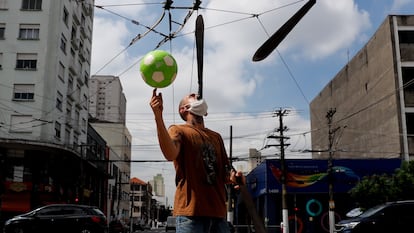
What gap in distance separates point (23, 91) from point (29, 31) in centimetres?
477

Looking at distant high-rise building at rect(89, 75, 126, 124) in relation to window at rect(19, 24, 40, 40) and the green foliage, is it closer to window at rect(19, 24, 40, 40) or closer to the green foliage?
window at rect(19, 24, 40, 40)

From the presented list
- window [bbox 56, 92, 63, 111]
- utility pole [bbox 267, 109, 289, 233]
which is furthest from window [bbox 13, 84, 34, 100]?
utility pole [bbox 267, 109, 289, 233]

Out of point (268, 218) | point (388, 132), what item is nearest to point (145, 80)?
point (268, 218)

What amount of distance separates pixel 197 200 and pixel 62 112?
36.8 metres

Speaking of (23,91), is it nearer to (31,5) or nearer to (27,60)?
(27,60)

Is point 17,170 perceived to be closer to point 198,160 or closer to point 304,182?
point 304,182

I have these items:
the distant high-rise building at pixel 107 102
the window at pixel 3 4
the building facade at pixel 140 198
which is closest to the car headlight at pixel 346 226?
the window at pixel 3 4

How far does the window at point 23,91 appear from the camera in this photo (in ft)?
116

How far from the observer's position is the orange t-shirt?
3.66 m

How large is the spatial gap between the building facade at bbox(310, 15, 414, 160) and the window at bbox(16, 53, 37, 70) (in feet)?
71.0

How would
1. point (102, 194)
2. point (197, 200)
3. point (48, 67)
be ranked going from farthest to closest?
1. point (102, 194)
2. point (48, 67)
3. point (197, 200)

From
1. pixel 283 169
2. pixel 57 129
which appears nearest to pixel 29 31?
pixel 57 129

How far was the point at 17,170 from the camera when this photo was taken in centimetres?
3381

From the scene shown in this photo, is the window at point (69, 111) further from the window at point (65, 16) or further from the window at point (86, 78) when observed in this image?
the window at point (65, 16)
